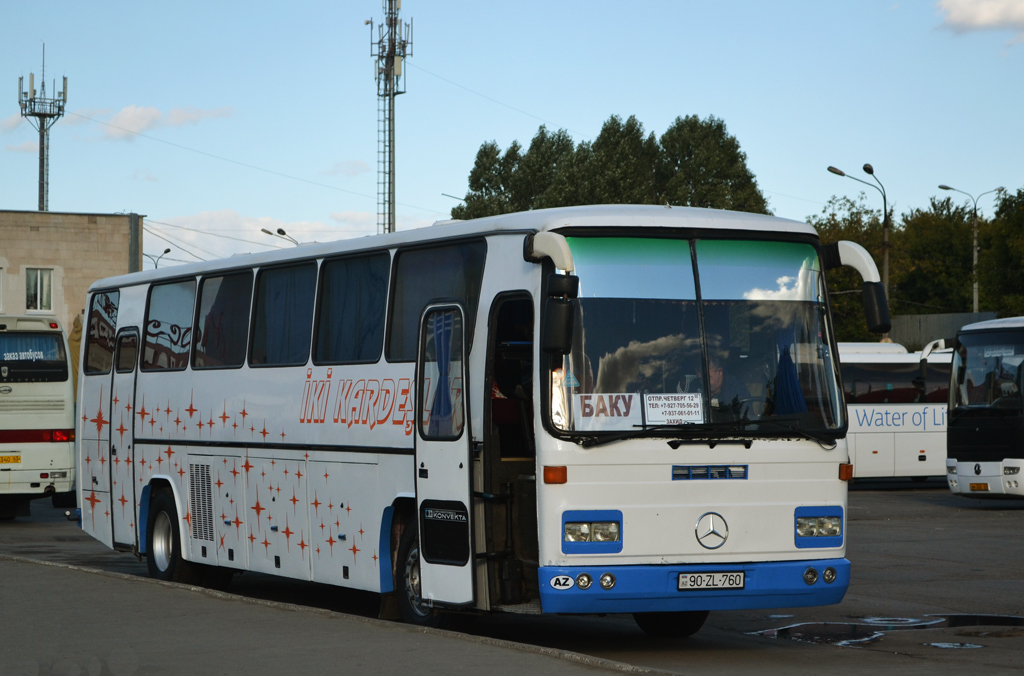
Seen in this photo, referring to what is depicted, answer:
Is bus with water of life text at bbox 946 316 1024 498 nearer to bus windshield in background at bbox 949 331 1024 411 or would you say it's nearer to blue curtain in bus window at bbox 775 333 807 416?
bus windshield in background at bbox 949 331 1024 411

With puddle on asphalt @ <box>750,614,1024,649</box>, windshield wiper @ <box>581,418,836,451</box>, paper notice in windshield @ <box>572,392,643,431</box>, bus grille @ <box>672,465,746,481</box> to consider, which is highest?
paper notice in windshield @ <box>572,392,643,431</box>

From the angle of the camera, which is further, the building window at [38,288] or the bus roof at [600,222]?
the building window at [38,288]

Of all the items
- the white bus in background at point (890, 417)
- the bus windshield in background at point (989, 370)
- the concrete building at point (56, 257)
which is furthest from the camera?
the concrete building at point (56, 257)

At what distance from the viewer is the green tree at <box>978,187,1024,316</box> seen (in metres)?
64.8

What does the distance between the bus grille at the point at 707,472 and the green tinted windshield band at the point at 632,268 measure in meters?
1.11

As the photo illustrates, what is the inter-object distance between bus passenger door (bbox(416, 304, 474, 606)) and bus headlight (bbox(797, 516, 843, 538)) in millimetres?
2207

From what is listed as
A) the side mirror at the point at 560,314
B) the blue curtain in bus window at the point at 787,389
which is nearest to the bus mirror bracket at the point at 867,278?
the blue curtain in bus window at the point at 787,389

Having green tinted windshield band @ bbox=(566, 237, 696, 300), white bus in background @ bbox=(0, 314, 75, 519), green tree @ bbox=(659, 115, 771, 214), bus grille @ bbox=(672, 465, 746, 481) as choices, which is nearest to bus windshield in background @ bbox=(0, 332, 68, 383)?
white bus in background @ bbox=(0, 314, 75, 519)

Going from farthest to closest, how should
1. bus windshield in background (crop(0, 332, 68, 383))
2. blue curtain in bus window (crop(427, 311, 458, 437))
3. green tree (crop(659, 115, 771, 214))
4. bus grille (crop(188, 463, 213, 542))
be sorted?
green tree (crop(659, 115, 771, 214)) → bus windshield in background (crop(0, 332, 68, 383)) → bus grille (crop(188, 463, 213, 542)) → blue curtain in bus window (crop(427, 311, 458, 437))

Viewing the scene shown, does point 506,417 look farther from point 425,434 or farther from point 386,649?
point 386,649

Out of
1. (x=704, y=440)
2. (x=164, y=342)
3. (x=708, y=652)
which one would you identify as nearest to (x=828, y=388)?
(x=704, y=440)

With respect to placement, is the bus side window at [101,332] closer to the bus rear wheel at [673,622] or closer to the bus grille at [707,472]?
the bus rear wheel at [673,622]

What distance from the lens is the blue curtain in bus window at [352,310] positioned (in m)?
11.4

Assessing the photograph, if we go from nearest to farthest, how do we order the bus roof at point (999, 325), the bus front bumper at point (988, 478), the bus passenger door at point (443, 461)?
the bus passenger door at point (443, 461), the bus front bumper at point (988, 478), the bus roof at point (999, 325)
